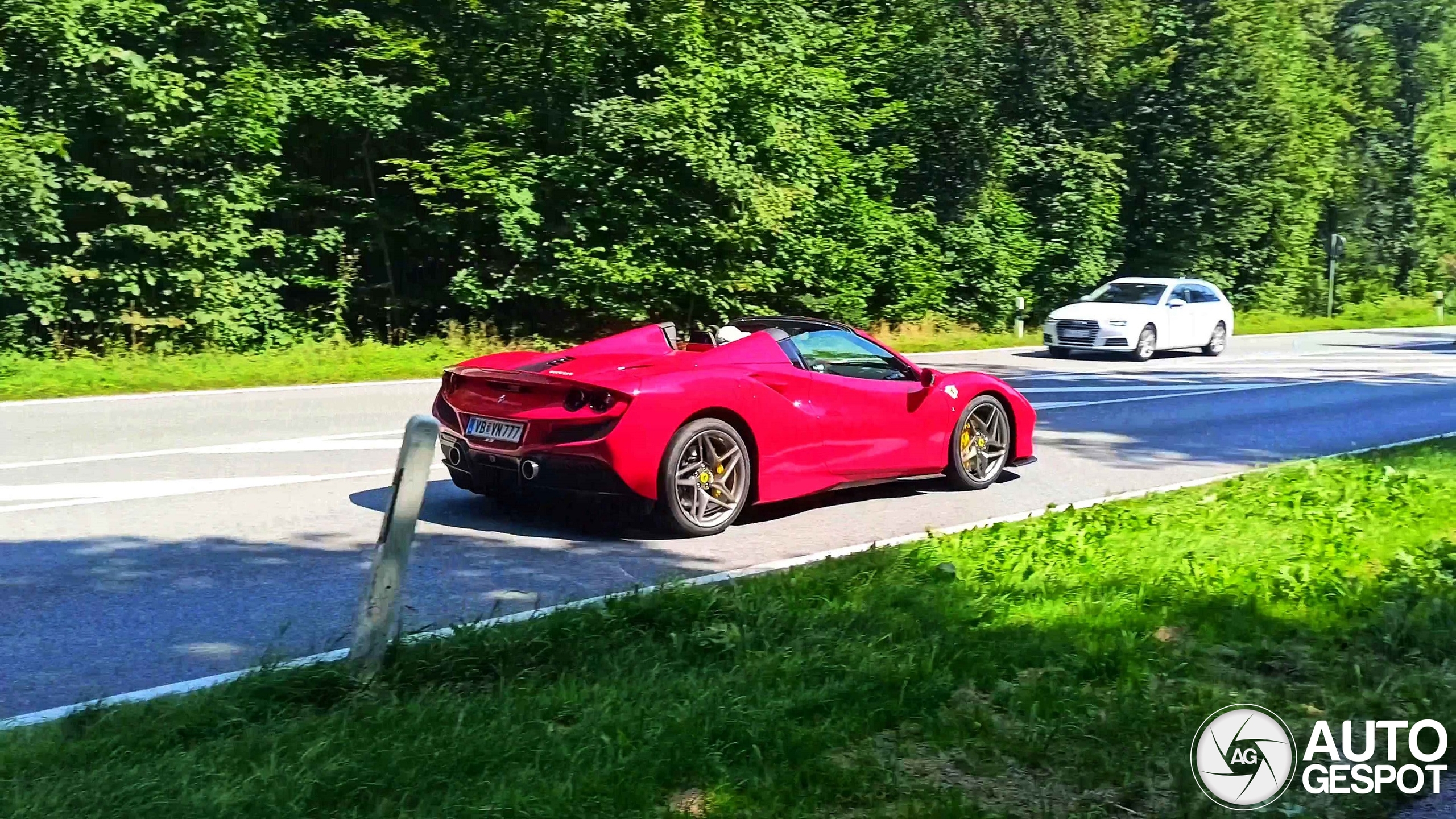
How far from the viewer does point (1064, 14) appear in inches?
1364

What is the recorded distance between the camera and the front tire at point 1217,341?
27203 mm

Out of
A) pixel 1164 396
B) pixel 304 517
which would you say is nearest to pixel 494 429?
pixel 304 517

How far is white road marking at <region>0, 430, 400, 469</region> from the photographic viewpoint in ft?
34.4

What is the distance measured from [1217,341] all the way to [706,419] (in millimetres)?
21496

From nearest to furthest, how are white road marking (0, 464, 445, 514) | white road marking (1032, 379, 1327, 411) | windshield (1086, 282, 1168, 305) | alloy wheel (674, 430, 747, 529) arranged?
1. alloy wheel (674, 430, 747, 529)
2. white road marking (0, 464, 445, 514)
3. white road marking (1032, 379, 1327, 411)
4. windshield (1086, 282, 1168, 305)

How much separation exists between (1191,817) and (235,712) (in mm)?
3003

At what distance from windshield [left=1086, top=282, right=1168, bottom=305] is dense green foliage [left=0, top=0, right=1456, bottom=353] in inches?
162

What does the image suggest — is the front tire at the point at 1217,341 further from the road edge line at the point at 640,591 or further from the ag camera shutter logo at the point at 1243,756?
the ag camera shutter logo at the point at 1243,756

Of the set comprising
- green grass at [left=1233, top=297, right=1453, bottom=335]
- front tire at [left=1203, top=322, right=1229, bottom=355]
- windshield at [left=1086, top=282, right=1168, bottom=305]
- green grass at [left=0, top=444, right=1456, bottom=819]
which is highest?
windshield at [left=1086, top=282, right=1168, bottom=305]

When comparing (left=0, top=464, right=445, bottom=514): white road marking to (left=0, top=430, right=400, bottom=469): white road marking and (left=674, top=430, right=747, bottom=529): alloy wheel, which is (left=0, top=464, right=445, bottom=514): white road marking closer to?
(left=0, top=430, right=400, bottom=469): white road marking

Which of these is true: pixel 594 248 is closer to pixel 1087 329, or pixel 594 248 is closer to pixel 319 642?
pixel 1087 329

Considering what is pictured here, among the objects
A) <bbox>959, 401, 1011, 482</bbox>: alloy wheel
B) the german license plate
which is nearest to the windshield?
<bbox>959, 401, 1011, 482</bbox>: alloy wheel

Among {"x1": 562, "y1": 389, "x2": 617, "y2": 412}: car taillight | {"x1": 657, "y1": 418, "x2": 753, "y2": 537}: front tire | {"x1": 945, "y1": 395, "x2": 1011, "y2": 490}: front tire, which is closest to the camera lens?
{"x1": 562, "y1": 389, "x2": 617, "y2": 412}: car taillight

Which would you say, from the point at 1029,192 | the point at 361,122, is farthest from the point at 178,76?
the point at 1029,192
